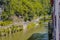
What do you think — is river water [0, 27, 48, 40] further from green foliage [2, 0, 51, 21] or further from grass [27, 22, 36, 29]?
green foliage [2, 0, 51, 21]

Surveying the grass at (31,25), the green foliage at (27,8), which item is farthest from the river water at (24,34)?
the green foliage at (27,8)

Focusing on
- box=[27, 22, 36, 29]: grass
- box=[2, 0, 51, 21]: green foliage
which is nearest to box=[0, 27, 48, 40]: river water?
box=[27, 22, 36, 29]: grass

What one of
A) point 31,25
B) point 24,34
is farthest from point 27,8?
point 24,34

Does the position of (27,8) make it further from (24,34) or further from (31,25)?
(24,34)

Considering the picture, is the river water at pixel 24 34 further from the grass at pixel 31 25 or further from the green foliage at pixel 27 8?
the green foliage at pixel 27 8

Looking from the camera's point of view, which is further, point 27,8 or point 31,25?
point 31,25

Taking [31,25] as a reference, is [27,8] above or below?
above

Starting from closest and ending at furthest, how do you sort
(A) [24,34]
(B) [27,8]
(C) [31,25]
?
(A) [24,34] → (B) [27,8] → (C) [31,25]

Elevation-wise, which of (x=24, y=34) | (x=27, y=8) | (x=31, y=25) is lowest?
(x=24, y=34)

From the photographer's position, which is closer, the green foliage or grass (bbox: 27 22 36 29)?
the green foliage

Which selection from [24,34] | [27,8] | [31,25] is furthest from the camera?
[31,25]

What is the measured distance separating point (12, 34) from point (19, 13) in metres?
1.01

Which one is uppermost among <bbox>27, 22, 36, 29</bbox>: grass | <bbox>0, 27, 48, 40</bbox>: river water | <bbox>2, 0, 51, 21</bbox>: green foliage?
<bbox>2, 0, 51, 21</bbox>: green foliage

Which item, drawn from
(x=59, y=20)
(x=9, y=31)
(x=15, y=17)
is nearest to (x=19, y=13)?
(x=15, y=17)
